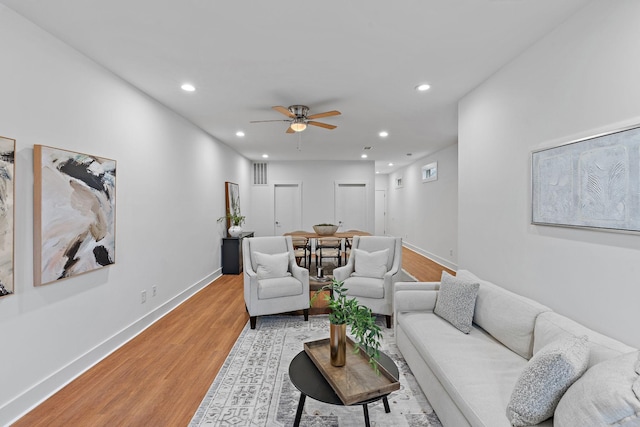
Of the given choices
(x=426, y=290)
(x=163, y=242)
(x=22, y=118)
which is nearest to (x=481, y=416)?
(x=426, y=290)

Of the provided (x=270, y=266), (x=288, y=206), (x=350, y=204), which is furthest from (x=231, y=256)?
(x=350, y=204)

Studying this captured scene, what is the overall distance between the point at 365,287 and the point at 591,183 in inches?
87.1

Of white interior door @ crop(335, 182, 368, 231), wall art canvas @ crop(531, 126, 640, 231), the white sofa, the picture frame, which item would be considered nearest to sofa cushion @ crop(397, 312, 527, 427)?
the white sofa

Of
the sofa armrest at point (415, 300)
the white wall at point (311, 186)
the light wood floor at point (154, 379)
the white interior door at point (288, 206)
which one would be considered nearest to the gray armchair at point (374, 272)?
the sofa armrest at point (415, 300)

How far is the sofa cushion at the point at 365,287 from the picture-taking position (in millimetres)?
3357

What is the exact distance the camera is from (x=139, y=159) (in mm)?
3270

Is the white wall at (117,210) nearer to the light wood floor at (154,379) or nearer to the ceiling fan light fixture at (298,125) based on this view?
the light wood floor at (154,379)

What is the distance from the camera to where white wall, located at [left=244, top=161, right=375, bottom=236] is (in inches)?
326

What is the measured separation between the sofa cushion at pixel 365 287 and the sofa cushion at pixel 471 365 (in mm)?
840

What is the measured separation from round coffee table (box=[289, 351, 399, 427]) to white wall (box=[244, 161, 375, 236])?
635 centimetres

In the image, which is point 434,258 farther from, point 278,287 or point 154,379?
point 154,379

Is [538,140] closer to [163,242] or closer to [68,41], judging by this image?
[68,41]

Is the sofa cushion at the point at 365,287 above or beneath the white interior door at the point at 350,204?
beneath

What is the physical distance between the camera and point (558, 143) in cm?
204
